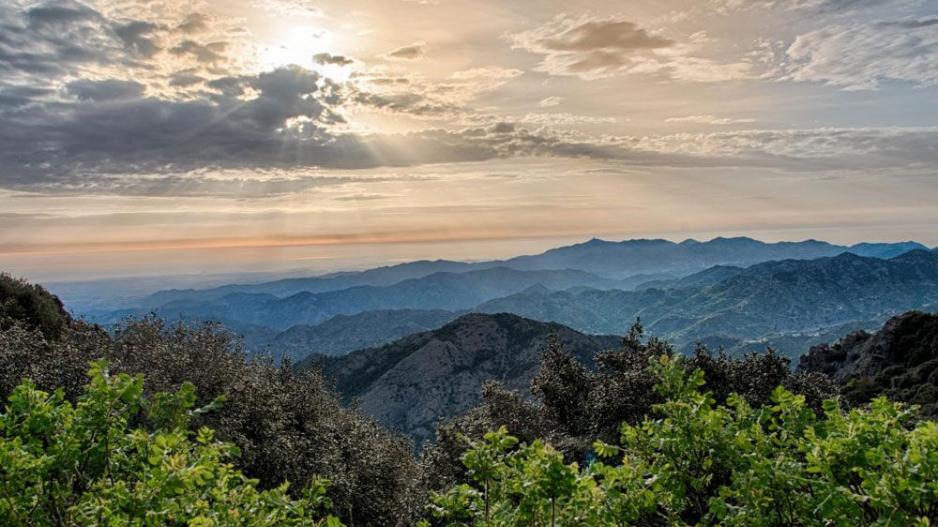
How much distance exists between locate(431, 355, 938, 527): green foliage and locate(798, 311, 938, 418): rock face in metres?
138

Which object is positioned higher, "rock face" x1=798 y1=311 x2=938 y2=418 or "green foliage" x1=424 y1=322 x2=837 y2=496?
"green foliage" x1=424 y1=322 x2=837 y2=496

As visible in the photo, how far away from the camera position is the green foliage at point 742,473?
320 inches

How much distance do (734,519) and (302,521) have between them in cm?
783

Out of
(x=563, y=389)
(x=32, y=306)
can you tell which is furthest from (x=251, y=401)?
(x=32, y=306)

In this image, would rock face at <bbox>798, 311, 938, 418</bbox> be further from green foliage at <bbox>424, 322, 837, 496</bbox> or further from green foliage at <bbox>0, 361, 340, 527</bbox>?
green foliage at <bbox>0, 361, 340, 527</bbox>

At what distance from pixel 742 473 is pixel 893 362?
587ft

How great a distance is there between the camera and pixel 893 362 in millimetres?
146250

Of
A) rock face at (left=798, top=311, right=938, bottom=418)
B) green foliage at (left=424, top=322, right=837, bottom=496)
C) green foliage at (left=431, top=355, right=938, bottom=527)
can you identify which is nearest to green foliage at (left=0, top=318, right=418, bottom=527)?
green foliage at (left=424, top=322, right=837, bottom=496)

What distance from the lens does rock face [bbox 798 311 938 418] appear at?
410 ft

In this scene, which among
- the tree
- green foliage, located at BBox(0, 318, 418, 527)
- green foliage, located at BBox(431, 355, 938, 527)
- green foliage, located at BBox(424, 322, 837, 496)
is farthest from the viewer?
the tree

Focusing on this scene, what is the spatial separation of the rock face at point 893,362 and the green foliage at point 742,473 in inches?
5433

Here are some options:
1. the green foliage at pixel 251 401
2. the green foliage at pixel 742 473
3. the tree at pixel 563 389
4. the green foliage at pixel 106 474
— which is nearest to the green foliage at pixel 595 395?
the tree at pixel 563 389

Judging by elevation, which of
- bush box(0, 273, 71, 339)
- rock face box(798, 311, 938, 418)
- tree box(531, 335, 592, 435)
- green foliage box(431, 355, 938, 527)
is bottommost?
rock face box(798, 311, 938, 418)

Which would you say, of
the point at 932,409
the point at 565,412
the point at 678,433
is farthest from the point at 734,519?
the point at 932,409
